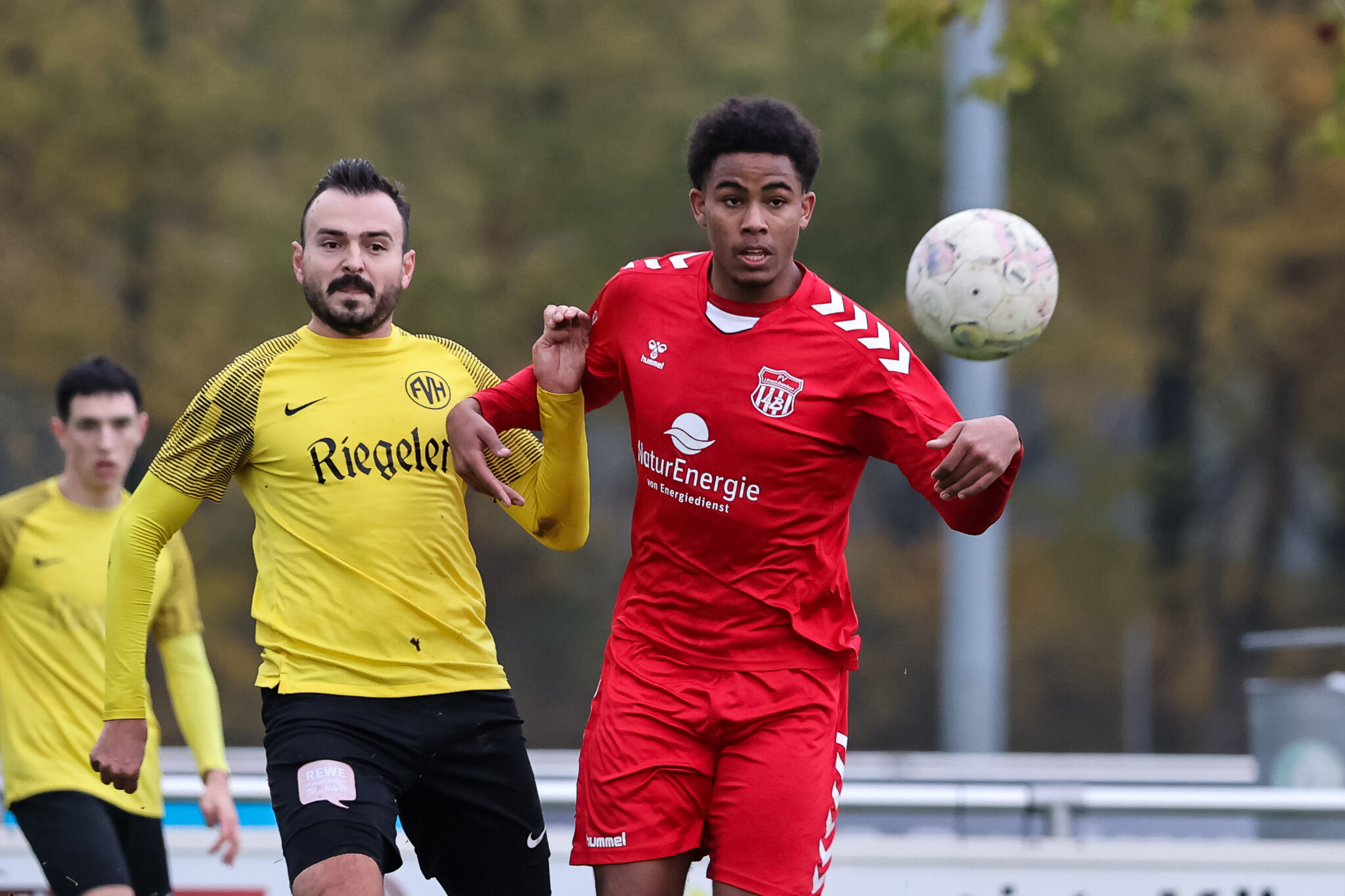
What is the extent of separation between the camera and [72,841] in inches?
208

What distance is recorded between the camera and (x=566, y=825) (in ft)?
24.5

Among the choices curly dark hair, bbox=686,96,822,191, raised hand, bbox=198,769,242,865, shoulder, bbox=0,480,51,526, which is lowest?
raised hand, bbox=198,769,242,865

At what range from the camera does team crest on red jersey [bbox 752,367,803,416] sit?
411 centimetres

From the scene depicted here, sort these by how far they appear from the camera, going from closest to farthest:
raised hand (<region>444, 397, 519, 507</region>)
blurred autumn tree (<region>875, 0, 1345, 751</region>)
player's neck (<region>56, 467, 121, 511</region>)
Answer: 1. raised hand (<region>444, 397, 519, 507</region>)
2. player's neck (<region>56, 467, 121, 511</region>)
3. blurred autumn tree (<region>875, 0, 1345, 751</region>)

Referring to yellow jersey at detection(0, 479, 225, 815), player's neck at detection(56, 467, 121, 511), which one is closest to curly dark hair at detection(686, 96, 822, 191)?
yellow jersey at detection(0, 479, 225, 815)

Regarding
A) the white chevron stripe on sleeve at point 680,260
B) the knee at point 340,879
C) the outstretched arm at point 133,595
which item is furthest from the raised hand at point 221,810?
the white chevron stripe on sleeve at point 680,260

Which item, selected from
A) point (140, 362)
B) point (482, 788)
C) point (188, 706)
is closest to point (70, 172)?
point (140, 362)

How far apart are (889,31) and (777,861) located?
5020 mm

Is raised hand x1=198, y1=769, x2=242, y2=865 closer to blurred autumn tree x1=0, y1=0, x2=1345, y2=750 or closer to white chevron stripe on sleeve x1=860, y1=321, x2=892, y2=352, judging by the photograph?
white chevron stripe on sleeve x1=860, y1=321, x2=892, y2=352

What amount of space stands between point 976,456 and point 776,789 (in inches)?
39.8

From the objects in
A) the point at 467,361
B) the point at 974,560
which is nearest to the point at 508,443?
the point at 467,361

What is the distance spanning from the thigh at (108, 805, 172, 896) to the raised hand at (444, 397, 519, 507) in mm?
2096

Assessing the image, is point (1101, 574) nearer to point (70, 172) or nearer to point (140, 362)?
point (140, 362)

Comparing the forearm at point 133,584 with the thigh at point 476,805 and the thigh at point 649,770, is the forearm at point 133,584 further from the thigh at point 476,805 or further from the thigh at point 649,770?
the thigh at point 649,770
